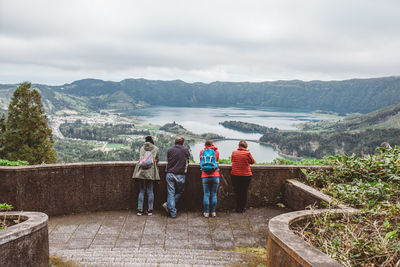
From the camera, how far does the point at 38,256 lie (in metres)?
3.36

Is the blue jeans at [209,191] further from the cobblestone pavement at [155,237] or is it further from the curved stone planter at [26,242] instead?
the curved stone planter at [26,242]

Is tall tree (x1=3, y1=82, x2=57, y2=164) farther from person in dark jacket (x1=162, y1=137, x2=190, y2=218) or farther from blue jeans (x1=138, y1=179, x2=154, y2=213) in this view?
person in dark jacket (x1=162, y1=137, x2=190, y2=218)

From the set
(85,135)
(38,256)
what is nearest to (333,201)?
(38,256)

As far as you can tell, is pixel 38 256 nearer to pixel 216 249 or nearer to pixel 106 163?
pixel 216 249

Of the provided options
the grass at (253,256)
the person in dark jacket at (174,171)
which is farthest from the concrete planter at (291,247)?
the person in dark jacket at (174,171)

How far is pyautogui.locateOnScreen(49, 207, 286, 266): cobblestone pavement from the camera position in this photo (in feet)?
12.9

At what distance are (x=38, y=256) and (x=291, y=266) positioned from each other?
8.39ft

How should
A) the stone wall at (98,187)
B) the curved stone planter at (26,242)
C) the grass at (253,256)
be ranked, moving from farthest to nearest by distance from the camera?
the stone wall at (98,187) → the grass at (253,256) → the curved stone planter at (26,242)

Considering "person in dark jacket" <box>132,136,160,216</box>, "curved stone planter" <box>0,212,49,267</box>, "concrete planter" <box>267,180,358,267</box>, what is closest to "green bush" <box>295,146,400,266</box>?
"concrete planter" <box>267,180,358,267</box>

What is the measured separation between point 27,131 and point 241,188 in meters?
23.4

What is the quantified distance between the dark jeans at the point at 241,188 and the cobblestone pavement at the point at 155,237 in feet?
0.58

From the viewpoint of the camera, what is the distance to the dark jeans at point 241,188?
242 inches

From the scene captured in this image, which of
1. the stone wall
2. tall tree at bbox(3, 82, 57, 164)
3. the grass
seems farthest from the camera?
tall tree at bbox(3, 82, 57, 164)

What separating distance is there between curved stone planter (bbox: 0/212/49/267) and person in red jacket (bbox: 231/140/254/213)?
3.53m
